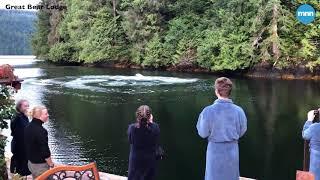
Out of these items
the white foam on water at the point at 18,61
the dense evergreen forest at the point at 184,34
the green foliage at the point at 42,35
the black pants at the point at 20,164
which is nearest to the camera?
the black pants at the point at 20,164

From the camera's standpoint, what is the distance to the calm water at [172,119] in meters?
12.4

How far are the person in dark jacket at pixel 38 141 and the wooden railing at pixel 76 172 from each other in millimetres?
1284

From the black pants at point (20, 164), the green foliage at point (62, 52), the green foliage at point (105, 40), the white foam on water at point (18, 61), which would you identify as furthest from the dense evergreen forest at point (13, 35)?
the black pants at point (20, 164)

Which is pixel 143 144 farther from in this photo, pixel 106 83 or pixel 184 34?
pixel 184 34

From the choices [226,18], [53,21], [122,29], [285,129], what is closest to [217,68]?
[226,18]

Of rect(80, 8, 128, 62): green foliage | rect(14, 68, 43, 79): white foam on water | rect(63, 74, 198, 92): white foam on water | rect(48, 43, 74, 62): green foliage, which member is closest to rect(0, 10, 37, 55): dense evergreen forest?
rect(48, 43, 74, 62): green foliage

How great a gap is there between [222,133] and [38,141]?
Result: 2060 millimetres

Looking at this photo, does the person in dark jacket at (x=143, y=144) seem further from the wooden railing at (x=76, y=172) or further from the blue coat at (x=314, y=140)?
the blue coat at (x=314, y=140)

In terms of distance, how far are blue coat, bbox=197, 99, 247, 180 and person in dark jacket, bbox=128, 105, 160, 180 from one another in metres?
0.80

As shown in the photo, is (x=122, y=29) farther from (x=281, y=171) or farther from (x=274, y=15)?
(x=281, y=171)

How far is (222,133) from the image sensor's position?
4.92 m

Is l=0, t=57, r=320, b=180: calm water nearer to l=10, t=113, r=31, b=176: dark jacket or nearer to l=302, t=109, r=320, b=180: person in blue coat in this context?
l=10, t=113, r=31, b=176: dark jacket

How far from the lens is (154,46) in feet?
146

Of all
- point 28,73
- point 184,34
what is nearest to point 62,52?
point 28,73
